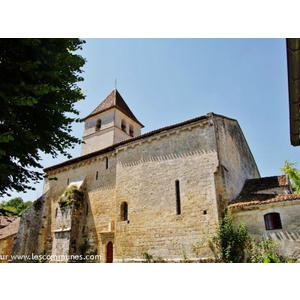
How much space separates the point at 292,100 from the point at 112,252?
12218 millimetres

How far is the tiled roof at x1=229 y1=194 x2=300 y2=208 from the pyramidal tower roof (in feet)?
50.4

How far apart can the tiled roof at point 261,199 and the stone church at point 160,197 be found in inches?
1.5

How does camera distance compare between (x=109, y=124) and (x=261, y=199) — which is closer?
(x=261, y=199)

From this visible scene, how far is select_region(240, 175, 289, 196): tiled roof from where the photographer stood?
1219cm

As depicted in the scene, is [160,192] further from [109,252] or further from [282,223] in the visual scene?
[282,223]

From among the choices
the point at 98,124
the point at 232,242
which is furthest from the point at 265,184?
the point at 98,124

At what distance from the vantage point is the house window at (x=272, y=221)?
9.60 meters

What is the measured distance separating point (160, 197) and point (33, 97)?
8.64 metres

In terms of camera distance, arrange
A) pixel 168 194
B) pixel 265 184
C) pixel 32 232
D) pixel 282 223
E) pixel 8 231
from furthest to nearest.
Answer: pixel 8 231 < pixel 32 232 < pixel 265 184 < pixel 168 194 < pixel 282 223

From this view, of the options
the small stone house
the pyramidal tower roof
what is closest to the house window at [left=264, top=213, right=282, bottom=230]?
the small stone house

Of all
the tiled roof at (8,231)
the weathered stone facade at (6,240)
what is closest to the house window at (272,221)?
the weathered stone facade at (6,240)

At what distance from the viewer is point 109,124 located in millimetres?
22500

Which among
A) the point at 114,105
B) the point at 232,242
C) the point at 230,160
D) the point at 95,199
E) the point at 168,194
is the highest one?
the point at 114,105

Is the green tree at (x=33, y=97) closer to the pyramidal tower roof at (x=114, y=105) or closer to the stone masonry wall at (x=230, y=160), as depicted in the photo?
the stone masonry wall at (x=230, y=160)
